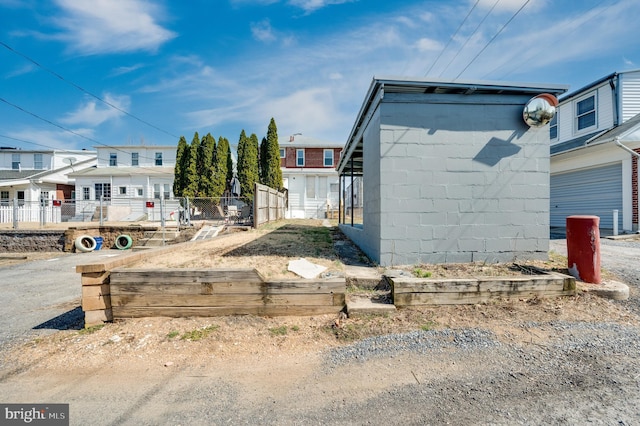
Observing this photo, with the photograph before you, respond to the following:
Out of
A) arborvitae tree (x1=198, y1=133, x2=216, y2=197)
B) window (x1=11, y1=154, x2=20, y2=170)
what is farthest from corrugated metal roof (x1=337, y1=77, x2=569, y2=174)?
window (x1=11, y1=154, x2=20, y2=170)

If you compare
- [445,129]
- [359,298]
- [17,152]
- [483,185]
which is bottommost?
[359,298]

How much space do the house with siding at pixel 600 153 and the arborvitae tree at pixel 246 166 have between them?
53.5 ft

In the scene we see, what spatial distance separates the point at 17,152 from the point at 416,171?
35.8 meters

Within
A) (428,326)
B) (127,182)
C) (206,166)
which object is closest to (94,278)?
(428,326)

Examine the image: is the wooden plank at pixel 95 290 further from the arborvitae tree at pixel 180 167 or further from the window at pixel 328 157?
the window at pixel 328 157

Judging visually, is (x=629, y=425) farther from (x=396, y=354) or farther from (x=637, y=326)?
(x=637, y=326)

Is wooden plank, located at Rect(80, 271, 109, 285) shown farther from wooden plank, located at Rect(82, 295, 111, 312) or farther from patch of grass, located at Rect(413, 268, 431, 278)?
patch of grass, located at Rect(413, 268, 431, 278)

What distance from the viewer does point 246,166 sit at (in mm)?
20797

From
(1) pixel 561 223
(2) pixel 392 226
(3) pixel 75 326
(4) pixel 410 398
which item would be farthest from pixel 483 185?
(1) pixel 561 223

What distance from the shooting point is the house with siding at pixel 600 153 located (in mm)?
9664

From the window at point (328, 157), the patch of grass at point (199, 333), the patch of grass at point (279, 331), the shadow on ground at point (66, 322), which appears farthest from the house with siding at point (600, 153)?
the window at point (328, 157)

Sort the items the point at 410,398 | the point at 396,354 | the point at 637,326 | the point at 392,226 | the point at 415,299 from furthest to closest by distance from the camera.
Answer: the point at 392,226 < the point at 415,299 < the point at 637,326 < the point at 396,354 < the point at 410,398

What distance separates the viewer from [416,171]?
480 cm

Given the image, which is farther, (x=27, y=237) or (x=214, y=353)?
(x=27, y=237)
